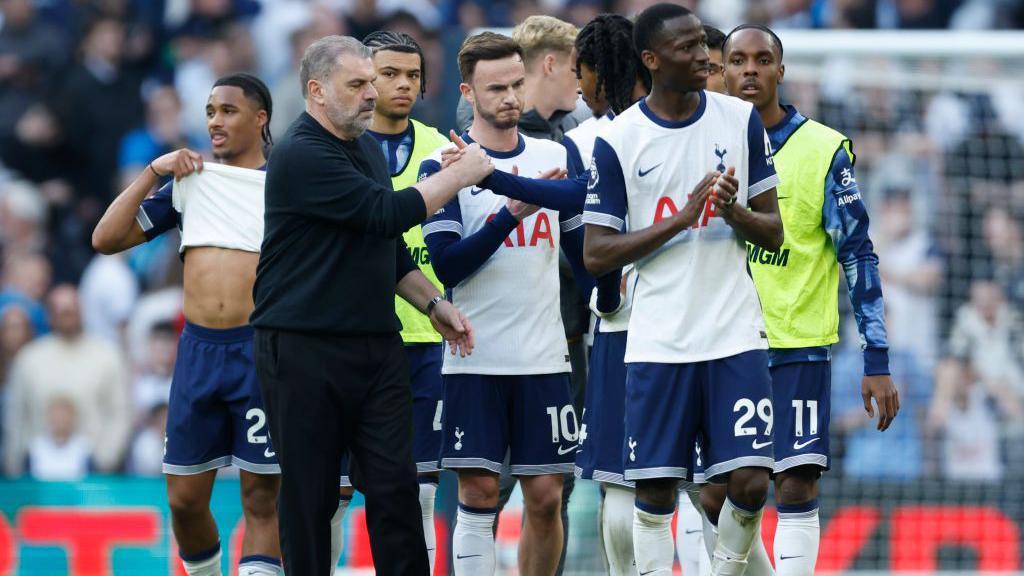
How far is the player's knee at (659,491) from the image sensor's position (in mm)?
6113

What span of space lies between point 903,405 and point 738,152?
529 cm

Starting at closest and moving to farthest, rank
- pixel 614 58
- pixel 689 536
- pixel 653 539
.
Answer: pixel 653 539 < pixel 614 58 < pixel 689 536

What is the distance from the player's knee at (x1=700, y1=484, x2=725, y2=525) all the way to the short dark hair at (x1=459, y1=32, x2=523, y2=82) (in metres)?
1.94

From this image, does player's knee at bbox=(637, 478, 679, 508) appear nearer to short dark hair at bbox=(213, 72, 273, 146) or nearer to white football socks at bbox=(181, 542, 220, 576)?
white football socks at bbox=(181, 542, 220, 576)

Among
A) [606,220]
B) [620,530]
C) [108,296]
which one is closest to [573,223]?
[606,220]

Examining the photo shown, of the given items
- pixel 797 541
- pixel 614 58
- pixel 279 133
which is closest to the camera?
pixel 797 541

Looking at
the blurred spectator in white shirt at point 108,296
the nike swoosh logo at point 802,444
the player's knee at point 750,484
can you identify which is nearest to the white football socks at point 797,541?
the nike swoosh logo at point 802,444

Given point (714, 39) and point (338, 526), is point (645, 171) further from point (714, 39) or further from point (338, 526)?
point (338, 526)

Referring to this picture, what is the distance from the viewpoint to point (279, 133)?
12555mm

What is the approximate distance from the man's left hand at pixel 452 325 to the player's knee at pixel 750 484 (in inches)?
43.0

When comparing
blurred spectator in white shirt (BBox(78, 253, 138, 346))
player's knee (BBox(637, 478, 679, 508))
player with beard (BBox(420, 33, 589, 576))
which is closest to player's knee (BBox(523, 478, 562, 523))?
player with beard (BBox(420, 33, 589, 576))

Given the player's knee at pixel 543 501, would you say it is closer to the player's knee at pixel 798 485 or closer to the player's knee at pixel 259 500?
the player's knee at pixel 798 485

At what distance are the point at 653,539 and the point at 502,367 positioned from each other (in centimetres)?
101

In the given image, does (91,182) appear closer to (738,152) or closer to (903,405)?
(903,405)
